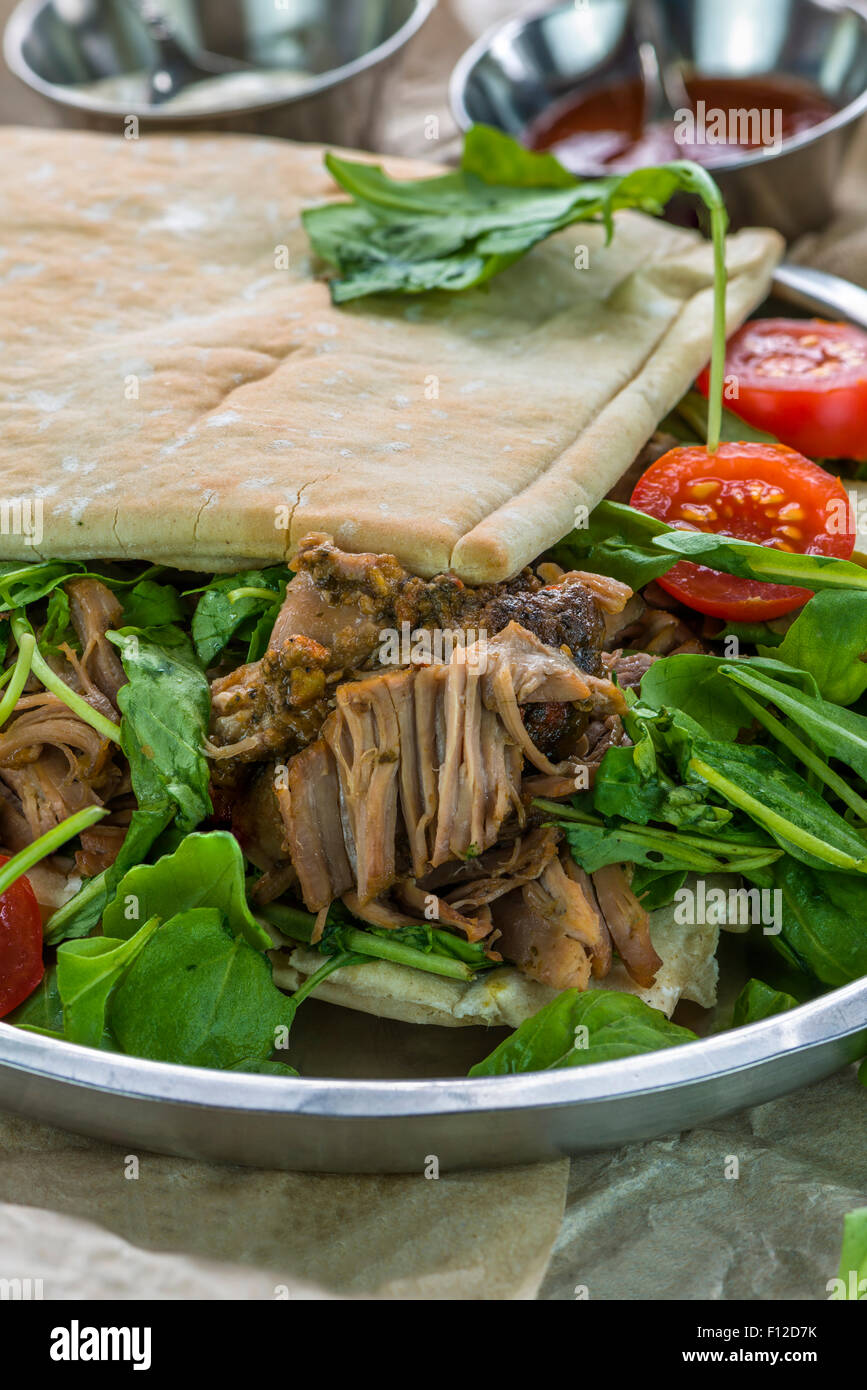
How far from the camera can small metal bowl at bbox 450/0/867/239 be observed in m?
5.27

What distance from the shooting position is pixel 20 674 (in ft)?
9.46

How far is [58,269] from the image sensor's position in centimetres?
386

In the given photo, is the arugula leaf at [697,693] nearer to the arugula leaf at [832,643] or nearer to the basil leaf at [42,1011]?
the arugula leaf at [832,643]

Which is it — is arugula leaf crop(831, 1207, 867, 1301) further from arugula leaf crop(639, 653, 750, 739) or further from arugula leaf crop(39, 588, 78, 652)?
arugula leaf crop(39, 588, 78, 652)

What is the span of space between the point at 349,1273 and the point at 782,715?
1.56 m

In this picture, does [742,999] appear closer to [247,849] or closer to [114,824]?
[247,849]

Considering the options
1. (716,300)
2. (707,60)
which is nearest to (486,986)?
(716,300)

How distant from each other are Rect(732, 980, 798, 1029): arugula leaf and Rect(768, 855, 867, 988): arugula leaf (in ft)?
0.36

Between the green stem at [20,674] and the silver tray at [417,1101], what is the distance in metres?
0.73

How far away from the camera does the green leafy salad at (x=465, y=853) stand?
2666 millimetres

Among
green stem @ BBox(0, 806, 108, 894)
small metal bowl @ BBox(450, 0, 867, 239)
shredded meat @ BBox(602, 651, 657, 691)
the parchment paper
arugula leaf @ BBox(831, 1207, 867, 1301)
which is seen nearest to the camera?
arugula leaf @ BBox(831, 1207, 867, 1301)

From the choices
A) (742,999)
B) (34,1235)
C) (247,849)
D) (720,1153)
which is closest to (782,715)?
(742,999)

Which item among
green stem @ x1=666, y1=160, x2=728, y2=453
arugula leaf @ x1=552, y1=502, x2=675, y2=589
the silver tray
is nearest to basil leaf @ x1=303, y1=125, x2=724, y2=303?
green stem @ x1=666, y1=160, x2=728, y2=453

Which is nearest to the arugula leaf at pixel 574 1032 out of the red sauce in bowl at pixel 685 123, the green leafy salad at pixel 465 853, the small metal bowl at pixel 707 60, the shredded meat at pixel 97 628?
the green leafy salad at pixel 465 853
